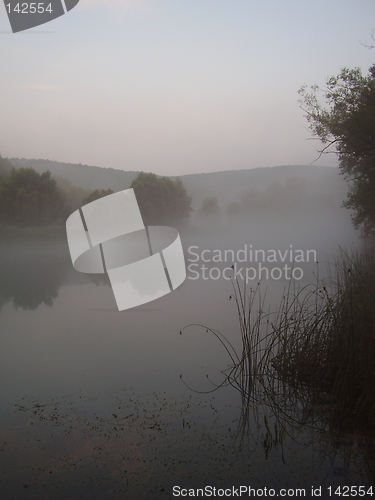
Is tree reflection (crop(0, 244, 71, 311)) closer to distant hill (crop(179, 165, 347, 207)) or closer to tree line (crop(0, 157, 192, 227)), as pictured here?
tree line (crop(0, 157, 192, 227))

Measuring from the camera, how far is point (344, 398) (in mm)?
2828

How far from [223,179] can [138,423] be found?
849 inches

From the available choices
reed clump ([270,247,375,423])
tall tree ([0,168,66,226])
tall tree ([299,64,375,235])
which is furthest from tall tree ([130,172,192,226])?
reed clump ([270,247,375,423])

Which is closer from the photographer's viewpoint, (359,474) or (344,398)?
(359,474)

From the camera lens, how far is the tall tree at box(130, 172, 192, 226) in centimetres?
2205

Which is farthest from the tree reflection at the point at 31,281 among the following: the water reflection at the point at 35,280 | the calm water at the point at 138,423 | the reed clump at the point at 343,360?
the reed clump at the point at 343,360

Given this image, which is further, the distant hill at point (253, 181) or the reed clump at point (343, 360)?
the distant hill at point (253, 181)

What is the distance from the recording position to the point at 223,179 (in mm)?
23875

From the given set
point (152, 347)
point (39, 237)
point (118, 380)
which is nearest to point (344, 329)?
point (118, 380)

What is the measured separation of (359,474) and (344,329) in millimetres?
1060

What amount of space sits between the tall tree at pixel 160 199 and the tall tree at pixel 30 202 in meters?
3.78

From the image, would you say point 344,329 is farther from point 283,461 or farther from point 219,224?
point 219,224

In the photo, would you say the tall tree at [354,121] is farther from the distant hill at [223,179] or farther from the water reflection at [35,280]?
the distant hill at [223,179]

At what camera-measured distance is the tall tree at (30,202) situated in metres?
22.3
